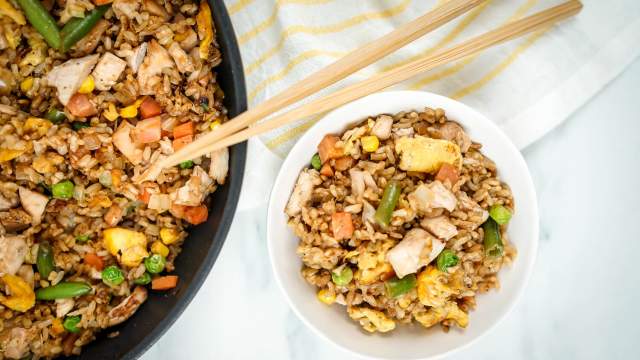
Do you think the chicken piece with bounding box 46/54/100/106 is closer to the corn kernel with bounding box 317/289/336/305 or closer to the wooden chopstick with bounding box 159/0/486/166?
the wooden chopstick with bounding box 159/0/486/166

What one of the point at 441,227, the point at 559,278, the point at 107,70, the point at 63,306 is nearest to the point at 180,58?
the point at 107,70

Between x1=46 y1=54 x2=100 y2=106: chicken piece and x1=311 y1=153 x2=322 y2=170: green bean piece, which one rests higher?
x1=46 y1=54 x2=100 y2=106: chicken piece

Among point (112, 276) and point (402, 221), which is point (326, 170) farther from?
point (112, 276)

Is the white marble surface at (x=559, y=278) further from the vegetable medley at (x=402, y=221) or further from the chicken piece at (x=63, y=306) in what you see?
the chicken piece at (x=63, y=306)

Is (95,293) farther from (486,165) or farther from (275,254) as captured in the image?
(486,165)

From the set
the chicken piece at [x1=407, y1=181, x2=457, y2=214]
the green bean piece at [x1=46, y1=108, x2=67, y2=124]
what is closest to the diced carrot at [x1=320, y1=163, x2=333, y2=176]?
the chicken piece at [x1=407, y1=181, x2=457, y2=214]

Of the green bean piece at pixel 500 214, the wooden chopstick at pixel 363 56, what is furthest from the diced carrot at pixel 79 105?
the green bean piece at pixel 500 214
